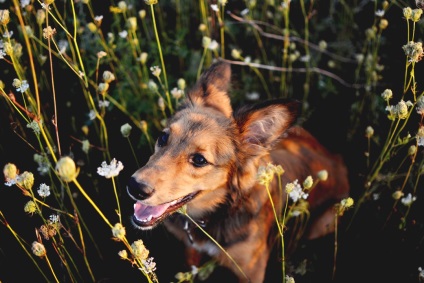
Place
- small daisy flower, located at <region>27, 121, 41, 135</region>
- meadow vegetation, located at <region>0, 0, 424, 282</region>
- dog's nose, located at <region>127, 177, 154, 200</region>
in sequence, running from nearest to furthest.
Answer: small daisy flower, located at <region>27, 121, 41, 135</region> < dog's nose, located at <region>127, 177, 154, 200</region> < meadow vegetation, located at <region>0, 0, 424, 282</region>

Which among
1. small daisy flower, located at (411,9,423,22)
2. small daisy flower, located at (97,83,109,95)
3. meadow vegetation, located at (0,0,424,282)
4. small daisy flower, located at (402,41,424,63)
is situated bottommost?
meadow vegetation, located at (0,0,424,282)

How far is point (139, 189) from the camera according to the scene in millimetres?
2242

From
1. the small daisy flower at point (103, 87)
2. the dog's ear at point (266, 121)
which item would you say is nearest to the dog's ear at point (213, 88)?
the dog's ear at point (266, 121)

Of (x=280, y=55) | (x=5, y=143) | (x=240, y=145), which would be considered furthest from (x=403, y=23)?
(x=5, y=143)

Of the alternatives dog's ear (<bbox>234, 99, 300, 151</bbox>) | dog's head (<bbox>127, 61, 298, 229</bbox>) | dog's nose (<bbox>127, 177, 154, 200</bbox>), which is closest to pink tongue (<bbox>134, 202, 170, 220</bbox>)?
dog's head (<bbox>127, 61, 298, 229</bbox>)

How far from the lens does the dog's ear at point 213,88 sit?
2920 millimetres

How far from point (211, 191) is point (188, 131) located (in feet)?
1.42

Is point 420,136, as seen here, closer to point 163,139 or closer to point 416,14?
point 416,14

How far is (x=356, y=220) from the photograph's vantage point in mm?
3521

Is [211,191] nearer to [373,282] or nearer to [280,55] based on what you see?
[373,282]

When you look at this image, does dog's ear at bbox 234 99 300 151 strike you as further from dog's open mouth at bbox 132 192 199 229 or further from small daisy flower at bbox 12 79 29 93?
small daisy flower at bbox 12 79 29 93

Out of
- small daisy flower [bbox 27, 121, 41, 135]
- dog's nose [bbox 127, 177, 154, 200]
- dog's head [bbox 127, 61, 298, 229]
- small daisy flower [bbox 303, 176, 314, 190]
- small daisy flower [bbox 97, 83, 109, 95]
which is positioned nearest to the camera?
small daisy flower [bbox 303, 176, 314, 190]

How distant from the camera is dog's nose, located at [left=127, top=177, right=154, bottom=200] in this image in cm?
224

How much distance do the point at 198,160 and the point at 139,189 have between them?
18.0 inches
